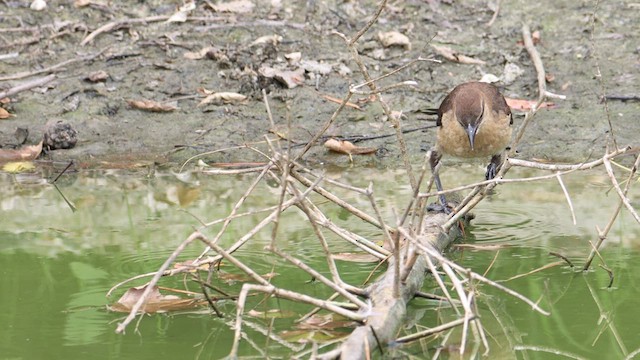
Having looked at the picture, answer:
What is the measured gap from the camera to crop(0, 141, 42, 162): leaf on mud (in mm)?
7879

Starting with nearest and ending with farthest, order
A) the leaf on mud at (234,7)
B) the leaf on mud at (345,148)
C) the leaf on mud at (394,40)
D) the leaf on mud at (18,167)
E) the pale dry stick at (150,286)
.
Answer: the pale dry stick at (150,286) → the leaf on mud at (18,167) → the leaf on mud at (345,148) → the leaf on mud at (394,40) → the leaf on mud at (234,7)

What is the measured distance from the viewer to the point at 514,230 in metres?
6.11

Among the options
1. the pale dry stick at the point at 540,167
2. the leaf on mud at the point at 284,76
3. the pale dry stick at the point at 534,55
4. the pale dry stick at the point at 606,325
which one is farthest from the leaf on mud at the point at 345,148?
the pale dry stick at the point at 540,167

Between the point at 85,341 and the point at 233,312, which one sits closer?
the point at 85,341

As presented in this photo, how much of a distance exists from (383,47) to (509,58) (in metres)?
1.18

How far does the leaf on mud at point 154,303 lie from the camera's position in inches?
189

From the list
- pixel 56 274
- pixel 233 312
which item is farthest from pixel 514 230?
pixel 56 274

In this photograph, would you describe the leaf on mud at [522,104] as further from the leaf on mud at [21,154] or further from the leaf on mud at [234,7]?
the leaf on mud at [21,154]

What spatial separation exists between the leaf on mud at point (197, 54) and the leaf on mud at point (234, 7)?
0.72 m

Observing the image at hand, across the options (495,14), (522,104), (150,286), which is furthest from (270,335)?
(495,14)

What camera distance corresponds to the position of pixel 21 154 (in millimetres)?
7910

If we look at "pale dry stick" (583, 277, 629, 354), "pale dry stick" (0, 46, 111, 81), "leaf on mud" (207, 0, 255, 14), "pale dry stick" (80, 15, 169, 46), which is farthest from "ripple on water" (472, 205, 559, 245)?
"pale dry stick" (80, 15, 169, 46)

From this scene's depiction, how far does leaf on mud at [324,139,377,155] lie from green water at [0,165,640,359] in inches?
16.0

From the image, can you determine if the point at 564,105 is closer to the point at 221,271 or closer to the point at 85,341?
the point at 221,271
